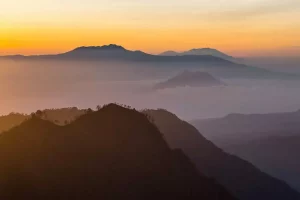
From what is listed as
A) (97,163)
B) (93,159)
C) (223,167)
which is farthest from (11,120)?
(223,167)

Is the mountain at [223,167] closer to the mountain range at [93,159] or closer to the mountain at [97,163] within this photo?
the mountain range at [93,159]

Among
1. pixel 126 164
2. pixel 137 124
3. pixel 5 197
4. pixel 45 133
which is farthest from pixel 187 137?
pixel 5 197

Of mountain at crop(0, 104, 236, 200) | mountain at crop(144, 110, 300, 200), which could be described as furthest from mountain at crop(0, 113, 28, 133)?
mountain at crop(0, 104, 236, 200)

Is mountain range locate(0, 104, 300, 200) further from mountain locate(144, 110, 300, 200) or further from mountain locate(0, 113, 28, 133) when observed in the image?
mountain locate(0, 113, 28, 133)

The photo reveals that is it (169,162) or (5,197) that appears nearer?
(5,197)

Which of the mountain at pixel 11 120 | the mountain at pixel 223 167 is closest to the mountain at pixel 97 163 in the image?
the mountain at pixel 223 167

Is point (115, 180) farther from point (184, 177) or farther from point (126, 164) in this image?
point (184, 177)

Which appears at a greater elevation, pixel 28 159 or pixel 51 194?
pixel 28 159
